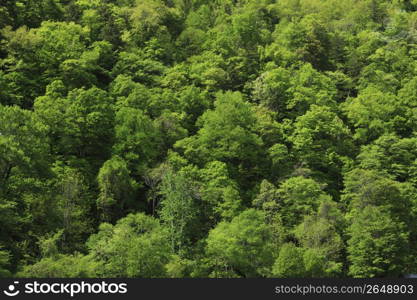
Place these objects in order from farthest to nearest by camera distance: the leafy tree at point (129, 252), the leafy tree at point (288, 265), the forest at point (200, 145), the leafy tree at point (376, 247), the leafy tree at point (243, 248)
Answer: the leafy tree at point (376, 247) < the forest at point (200, 145) < the leafy tree at point (243, 248) < the leafy tree at point (288, 265) < the leafy tree at point (129, 252)

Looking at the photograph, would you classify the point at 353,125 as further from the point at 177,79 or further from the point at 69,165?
the point at 69,165

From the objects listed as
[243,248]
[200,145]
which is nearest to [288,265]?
[243,248]

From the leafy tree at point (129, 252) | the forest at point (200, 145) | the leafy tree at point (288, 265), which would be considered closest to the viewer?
the leafy tree at point (129, 252)

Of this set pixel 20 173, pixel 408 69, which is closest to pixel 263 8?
pixel 408 69

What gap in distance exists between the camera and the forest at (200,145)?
198 ft

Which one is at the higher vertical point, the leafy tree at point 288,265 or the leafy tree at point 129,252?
the leafy tree at point 129,252

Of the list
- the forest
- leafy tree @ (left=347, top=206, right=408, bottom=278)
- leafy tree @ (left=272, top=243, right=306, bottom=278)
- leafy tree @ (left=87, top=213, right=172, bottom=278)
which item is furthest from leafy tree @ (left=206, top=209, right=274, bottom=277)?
leafy tree @ (left=347, top=206, right=408, bottom=278)

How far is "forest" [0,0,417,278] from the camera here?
6034 cm

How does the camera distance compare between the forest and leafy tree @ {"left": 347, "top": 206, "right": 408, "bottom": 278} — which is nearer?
the forest

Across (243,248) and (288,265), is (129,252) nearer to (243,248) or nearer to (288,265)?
(243,248)

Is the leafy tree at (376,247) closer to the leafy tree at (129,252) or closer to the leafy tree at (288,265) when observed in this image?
the leafy tree at (288,265)

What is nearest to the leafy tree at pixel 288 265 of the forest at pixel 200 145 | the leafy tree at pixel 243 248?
the forest at pixel 200 145

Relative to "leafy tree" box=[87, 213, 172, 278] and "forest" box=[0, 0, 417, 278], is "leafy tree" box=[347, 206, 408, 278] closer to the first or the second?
"forest" box=[0, 0, 417, 278]

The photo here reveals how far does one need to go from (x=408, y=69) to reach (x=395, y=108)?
18458 millimetres
